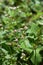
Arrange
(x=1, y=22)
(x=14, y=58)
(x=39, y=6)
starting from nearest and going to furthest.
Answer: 1. (x=14, y=58)
2. (x=1, y=22)
3. (x=39, y=6)

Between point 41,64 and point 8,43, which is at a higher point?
point 8,43

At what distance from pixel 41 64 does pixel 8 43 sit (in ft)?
1.94

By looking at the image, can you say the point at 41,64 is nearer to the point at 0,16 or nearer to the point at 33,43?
the point at 33,43

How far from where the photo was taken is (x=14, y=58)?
3023mm

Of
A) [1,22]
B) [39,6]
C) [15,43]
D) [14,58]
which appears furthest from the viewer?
[39,6]

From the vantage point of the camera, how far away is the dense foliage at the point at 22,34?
121 inches

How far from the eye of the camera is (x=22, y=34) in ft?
11.4

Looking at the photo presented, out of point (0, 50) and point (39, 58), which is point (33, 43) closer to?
point (39, 58)

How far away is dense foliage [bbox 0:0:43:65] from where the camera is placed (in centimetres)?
307

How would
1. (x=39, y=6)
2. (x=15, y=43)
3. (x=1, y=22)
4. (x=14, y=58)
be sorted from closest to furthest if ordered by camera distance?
(x=14, y=58) < (x=15, y=43) < (x=1, y=22) < (x=39, y=6)

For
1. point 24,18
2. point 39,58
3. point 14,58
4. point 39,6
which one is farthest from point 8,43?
point 39,6

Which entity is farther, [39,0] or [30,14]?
[39,0]

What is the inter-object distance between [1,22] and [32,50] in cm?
103

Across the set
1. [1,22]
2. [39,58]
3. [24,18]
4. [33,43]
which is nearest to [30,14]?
[24,18]
